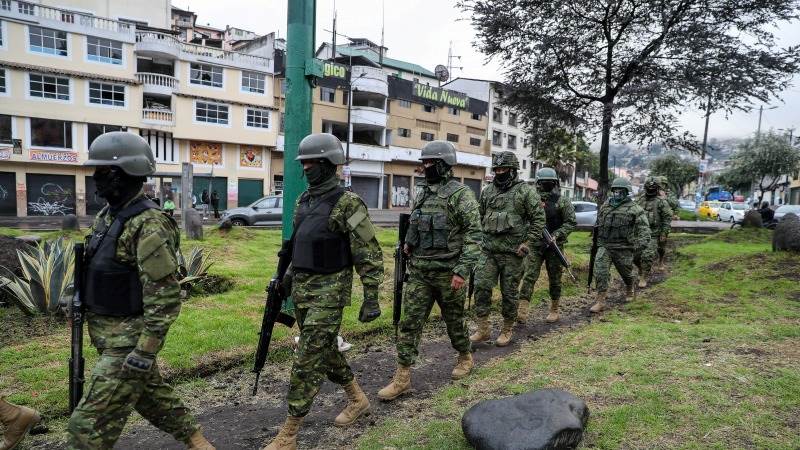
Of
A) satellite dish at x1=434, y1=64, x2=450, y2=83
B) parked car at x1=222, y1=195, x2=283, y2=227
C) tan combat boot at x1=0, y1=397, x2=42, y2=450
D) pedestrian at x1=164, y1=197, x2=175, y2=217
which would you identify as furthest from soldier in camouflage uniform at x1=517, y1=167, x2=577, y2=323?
satellite dish at x1=434, y1=64, x2=450, y2=83

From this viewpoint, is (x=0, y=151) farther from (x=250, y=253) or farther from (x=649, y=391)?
(x=649, y=391)

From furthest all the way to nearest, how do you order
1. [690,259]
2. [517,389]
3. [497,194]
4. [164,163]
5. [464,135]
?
[464,135] < [164,163] < [690,259] < [497,194] < [517,389]

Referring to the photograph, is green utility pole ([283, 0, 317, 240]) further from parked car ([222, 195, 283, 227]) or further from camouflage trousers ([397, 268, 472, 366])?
parked car ([222, 195, 283, 227])

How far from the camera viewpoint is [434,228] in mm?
4688

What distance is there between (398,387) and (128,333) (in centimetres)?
241

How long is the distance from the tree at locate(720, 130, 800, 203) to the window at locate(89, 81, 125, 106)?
151ft

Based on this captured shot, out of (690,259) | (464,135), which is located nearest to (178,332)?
(690,259)

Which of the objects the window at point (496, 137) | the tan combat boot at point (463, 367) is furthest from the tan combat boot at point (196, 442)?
the window at point (496, 137)

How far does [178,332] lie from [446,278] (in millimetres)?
3116

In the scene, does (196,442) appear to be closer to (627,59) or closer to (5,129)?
(627,59)

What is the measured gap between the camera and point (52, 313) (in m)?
6.39

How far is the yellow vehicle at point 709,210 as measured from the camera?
35375mm

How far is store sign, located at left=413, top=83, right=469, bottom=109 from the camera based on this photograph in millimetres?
46969

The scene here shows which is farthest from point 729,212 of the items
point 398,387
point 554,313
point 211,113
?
point 398,387
